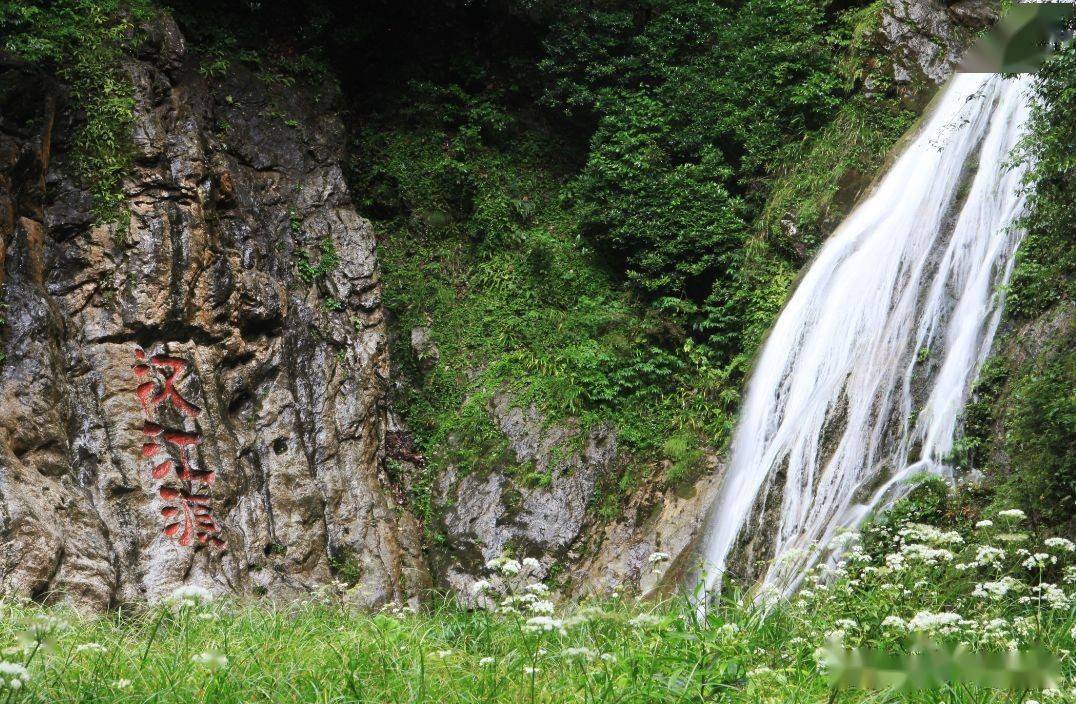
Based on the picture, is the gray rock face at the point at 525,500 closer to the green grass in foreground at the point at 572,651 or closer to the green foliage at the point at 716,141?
the green foliage at the point at 716,141

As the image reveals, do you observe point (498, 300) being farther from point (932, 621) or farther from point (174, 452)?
point (932, 621)

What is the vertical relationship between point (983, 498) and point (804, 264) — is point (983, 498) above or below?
below

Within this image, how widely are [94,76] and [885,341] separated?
25.2 ft

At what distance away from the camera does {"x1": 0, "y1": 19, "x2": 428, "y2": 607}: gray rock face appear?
6.68 meters

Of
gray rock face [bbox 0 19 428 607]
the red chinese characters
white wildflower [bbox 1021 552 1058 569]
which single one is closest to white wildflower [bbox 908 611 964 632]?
white wildflower [bbox 1021 552 1058 569]

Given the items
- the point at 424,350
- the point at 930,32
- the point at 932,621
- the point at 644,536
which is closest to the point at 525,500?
the point at 644,536

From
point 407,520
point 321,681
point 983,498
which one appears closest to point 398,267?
point 407,520

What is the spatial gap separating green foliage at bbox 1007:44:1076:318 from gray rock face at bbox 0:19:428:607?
6.14 meters

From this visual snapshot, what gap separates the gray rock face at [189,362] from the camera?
668cm

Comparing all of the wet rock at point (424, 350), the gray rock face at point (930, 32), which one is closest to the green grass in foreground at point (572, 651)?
the wet rock at point (424, 350)

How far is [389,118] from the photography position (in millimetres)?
11586

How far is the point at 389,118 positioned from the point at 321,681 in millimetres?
9966

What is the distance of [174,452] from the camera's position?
7.37 metres

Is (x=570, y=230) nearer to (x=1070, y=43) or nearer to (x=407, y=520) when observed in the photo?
(x=407, y=520)
